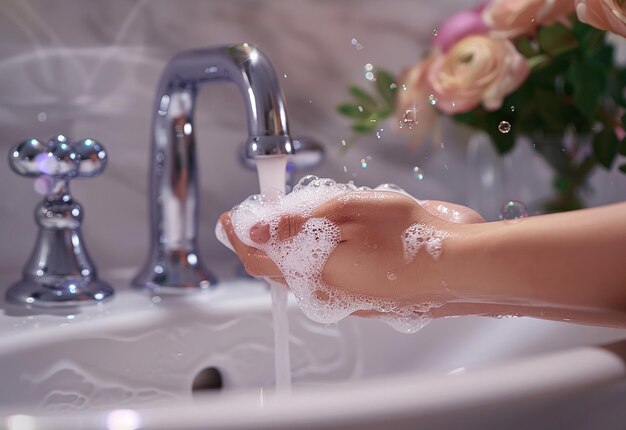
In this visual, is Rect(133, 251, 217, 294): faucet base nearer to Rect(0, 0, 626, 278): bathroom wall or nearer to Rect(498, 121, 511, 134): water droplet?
Rect(0, 0, 626, 278): bathroom wall

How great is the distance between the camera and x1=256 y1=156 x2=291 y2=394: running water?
65 centimetres

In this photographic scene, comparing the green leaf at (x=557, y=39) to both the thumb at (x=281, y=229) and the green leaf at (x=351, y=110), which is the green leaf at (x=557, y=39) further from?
the thumb at (x=281, y=229)

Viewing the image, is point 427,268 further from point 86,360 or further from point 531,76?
point 531,76

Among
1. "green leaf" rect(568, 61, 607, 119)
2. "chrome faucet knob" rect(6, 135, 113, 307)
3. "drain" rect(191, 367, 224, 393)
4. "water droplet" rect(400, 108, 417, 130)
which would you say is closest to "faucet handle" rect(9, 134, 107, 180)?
"chrome faucet knob" rect(6, 135, 113, 307)

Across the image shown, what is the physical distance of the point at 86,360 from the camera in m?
0.67

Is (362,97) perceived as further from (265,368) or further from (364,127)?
(265,368)

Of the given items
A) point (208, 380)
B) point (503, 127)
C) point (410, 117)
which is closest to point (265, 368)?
point (208, 380)

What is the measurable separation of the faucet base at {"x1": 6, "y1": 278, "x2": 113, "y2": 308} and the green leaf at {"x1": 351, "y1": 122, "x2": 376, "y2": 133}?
372 mm

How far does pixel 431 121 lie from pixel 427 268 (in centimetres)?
40

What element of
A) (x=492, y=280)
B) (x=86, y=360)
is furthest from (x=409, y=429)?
(x=86, y=360)

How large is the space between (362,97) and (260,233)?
44 cm

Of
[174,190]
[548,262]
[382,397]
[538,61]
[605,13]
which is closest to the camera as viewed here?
[382,397]

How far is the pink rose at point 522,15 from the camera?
84cm

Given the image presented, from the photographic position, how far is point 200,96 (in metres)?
0.93
